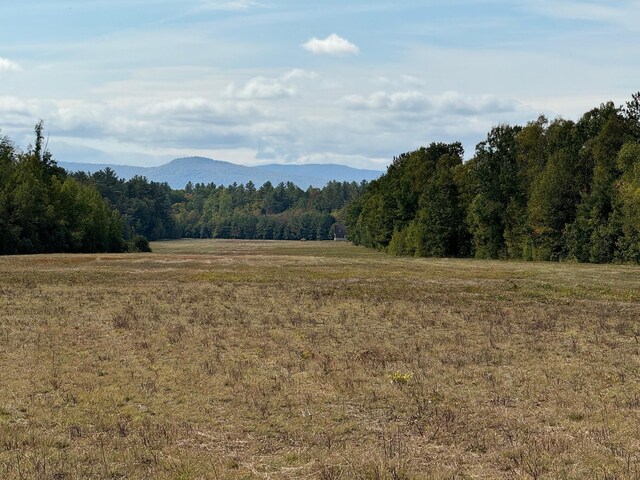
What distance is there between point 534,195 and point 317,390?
276 feet

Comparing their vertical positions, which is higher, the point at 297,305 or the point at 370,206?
the point at 370,206

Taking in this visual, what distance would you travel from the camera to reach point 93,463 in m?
12.2

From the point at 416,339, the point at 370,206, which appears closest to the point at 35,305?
the point at 416,339

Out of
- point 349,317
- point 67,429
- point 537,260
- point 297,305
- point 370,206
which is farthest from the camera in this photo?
point 370,206

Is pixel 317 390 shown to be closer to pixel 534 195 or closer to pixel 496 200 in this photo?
pixel 534 195

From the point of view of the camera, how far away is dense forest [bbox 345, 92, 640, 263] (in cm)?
8538

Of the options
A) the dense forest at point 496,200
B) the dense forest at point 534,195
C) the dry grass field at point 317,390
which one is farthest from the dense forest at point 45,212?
the dry grass field at point 317,390

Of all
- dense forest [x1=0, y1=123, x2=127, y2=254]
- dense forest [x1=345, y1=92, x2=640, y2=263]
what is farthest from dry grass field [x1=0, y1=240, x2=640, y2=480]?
dense forest [x1=0, y1=123, x2=127, y2=254]

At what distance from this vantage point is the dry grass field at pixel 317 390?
40.6 feet

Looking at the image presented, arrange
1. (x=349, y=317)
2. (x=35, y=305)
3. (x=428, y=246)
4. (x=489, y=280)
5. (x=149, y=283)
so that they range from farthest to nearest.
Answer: (x=428, y=246)
(x=489, y=280)
(x=149, y=283)
(x=35, y=305)
(x=349, y=317)

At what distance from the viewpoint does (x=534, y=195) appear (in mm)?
96562

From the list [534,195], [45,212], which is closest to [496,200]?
[534,195]

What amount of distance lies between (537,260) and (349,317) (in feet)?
233

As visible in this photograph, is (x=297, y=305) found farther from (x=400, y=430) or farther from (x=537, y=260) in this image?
(x=537, y=260)
